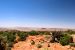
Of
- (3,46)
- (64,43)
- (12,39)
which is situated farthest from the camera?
(12,39)

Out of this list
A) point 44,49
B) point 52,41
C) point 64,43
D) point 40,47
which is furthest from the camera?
point 52,41

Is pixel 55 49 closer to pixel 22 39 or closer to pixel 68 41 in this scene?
pixel 68 41

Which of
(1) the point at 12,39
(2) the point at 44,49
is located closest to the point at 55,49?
(2) the point at 44,49

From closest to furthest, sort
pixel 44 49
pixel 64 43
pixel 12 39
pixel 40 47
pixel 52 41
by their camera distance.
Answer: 1. pixel 44 49
2. pixel 40 47
3. pixel 64 43
4. pixel 52 41
5. pixel 12 39

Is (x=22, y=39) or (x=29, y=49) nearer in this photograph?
(x=29, y=49)

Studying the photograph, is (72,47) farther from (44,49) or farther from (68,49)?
(44,49)

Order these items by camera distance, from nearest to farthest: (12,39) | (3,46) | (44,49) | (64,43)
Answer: (3,46) < (44,49) < (64,43) < (12,39)

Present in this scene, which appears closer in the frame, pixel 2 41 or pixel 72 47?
pixel 2 41

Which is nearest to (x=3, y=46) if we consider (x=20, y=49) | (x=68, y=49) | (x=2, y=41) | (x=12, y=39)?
(x=2, y=41)
